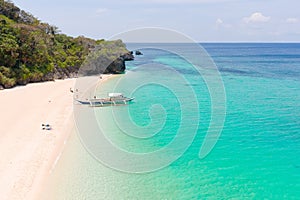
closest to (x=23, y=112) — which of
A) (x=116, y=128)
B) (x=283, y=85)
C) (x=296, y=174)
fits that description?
(x=116, y=128)

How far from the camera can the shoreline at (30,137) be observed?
14.4 m

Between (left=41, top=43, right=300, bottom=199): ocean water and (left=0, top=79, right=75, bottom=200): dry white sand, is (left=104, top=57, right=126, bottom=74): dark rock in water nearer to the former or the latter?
(left=0, top=79, right=75, bottom=200): dry white sand

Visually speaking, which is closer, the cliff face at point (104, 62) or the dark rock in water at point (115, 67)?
the cliff face at point (104, 62)

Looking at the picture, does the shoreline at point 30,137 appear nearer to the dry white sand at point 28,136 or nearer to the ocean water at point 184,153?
the dry white sand at point 28,136

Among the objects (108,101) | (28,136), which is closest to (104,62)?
(108,101)

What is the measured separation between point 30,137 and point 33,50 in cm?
2885

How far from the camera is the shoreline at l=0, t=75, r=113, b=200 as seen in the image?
14387 millimetres

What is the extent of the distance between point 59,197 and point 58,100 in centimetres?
2178

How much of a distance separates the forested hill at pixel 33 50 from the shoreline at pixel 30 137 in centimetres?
558

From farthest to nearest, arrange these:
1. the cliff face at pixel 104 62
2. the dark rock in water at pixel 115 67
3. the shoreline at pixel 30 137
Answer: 1. the dark rock in water at pixel 115 67
2. the cliff face at pixel 104 62
3. the shoreline at pixel 30 137

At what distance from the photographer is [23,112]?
88.6 ft

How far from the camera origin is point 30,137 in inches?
805

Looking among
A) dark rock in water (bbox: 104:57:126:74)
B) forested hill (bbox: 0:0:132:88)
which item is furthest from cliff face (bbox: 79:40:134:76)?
forested hill (bbox: 0:0:132:88)

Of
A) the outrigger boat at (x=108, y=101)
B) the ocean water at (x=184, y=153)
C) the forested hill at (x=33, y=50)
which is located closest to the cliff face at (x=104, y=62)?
the forested hill at (x=33, y=50)
